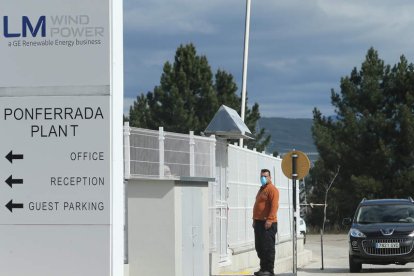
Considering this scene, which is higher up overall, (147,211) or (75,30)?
(75,30)

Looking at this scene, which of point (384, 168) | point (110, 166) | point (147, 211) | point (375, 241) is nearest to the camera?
point (110, 166)

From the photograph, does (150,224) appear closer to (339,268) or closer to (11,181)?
(11,181)

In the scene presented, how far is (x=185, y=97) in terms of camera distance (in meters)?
64.6

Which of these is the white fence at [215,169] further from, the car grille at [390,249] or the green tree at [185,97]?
the green tree at [185,97]

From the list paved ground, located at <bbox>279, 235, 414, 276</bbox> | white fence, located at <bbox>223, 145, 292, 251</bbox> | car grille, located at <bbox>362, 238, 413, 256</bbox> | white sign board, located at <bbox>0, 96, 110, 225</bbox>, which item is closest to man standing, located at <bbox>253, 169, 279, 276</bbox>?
paved ground, located at <bbox>279, 235, 414, 276</bbox>

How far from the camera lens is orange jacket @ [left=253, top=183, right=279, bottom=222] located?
19625mm

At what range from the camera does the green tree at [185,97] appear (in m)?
63.1

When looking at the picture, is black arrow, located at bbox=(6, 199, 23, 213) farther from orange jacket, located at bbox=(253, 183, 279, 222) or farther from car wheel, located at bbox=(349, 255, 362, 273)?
car wheel, located at bbox=(349, 255, 362, 273)

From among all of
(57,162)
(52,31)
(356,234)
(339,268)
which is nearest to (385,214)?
→ (356,234)

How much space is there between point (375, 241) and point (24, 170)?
632 inches

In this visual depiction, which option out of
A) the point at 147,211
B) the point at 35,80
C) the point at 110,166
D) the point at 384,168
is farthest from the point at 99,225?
the point at 384,168

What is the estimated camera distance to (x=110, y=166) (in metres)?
10.8

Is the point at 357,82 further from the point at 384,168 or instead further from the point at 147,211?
the point at 147,211

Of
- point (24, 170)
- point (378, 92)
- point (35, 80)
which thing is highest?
point (378, 92)
